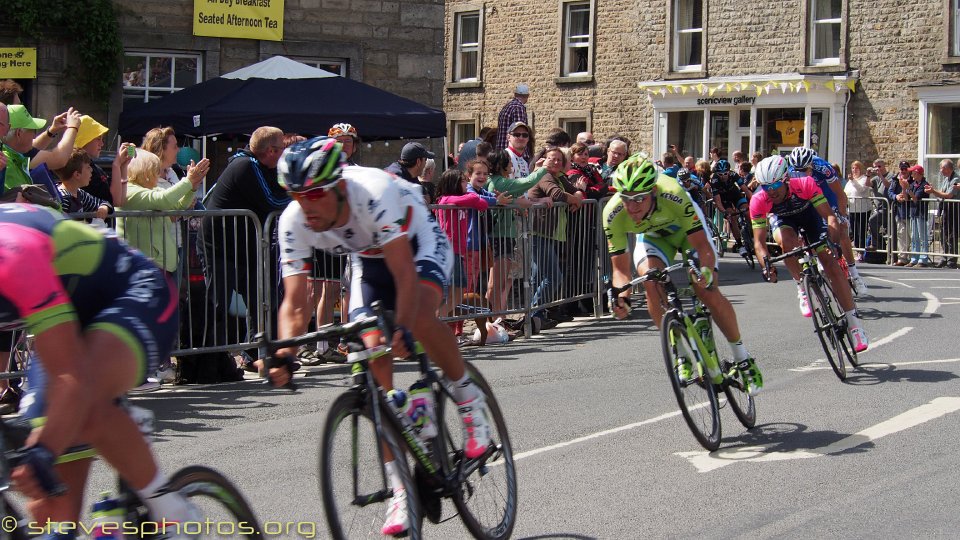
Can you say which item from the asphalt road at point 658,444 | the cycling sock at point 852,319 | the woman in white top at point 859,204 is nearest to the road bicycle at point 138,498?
the asphalt road at point 658,444

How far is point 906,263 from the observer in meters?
24.0

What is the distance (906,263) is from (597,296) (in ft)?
37.6

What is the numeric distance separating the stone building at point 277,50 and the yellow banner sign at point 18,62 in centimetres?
12

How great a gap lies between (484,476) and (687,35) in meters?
31.4

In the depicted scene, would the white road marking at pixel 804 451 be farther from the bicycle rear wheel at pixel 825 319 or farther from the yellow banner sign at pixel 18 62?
the yellow banner sign at pixel 18 62

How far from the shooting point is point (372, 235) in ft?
17.6

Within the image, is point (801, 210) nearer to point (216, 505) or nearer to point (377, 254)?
point (377, 254)

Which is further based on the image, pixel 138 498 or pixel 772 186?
pixel 772 186

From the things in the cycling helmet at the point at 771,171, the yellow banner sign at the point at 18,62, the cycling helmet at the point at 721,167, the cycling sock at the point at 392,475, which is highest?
the yellow banner sign at the point at 18,62

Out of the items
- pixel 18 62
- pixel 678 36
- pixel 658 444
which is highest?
pixel 678 36

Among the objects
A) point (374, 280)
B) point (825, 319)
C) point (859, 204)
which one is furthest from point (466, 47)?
point (374, 280)

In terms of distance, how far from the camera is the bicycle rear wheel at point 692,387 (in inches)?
298

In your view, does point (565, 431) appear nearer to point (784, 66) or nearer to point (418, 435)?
point (418, 435)

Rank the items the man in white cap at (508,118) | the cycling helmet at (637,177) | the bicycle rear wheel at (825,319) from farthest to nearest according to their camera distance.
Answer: the man in white cap at (508,118) → the bicycle rear wheel at (825,319) → the cycling helmet at (637,177)
